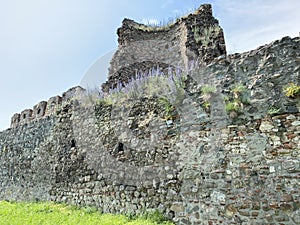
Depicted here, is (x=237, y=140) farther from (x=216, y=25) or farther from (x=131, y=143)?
(x=216, y=25)

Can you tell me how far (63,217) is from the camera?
658 cm

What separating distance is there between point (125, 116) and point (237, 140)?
2.63 metres

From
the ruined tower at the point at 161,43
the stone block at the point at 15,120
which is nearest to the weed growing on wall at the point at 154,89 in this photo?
the ruined tower at the point at 161,43

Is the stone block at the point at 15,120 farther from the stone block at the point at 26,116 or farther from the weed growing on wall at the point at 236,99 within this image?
the weed growing on wall at the point at 236,99

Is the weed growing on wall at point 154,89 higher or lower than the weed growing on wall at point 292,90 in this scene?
higher

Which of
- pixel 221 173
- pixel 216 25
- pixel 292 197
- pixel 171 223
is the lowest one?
pixel 171 223

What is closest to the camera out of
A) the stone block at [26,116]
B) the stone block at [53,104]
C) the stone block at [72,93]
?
the stone block at [72,93]

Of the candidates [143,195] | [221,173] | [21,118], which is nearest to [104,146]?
[143,195]

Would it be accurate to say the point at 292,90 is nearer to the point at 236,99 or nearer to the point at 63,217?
the point at 236,99

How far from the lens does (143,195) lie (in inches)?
231

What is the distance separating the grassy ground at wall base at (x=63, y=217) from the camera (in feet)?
18.5

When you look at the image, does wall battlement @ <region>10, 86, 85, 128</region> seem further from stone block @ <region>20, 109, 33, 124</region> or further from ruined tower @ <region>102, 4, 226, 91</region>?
ruined tower @ <region>102, 4, 226, 91</region>

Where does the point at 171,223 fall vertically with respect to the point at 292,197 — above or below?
below

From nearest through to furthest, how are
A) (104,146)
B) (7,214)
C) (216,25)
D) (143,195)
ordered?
(143,195), (104,146), (7,214), (216,25)
